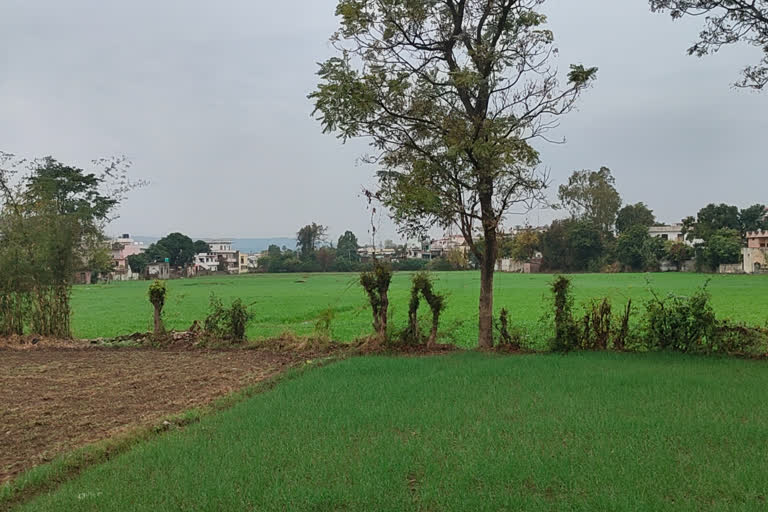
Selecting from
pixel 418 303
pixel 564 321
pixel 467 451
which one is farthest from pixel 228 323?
pixel 467 451

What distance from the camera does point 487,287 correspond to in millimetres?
11328

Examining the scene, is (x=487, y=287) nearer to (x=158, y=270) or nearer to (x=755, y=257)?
(x=755, y=257)

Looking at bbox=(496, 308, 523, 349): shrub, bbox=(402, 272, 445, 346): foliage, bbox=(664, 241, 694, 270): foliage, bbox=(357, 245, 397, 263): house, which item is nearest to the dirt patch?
bbox=(402, 272, 445, 346): foliage

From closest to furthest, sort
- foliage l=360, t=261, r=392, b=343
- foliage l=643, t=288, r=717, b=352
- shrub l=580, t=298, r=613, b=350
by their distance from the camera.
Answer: foliage l=643, t=288, r=717, b=352 < shrub l=580, t=298, r=613, b=350 < foliage l=360, t=261, r=392, b=343

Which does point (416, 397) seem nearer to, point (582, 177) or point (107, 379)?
point (107, 379)

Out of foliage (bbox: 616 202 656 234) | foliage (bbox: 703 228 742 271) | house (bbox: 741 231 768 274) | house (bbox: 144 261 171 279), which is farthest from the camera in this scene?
house (bbox: 144 261 171 279)

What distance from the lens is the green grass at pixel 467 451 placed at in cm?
417

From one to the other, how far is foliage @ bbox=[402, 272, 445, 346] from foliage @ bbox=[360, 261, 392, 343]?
500 millimetres

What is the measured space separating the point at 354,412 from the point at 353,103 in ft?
18.9

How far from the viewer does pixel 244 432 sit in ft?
19.8

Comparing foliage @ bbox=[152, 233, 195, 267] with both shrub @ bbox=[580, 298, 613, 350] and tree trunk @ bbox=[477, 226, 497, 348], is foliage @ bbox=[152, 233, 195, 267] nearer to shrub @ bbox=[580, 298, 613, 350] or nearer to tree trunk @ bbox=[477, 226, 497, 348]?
tree trunk @ bbox=[477, 226, 497, 348]

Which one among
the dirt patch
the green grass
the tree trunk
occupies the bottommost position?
the dirt patch

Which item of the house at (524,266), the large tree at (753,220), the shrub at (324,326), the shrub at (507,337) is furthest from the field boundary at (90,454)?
the large tree at (753,220)

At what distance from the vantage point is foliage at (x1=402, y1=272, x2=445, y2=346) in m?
11.6
